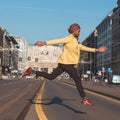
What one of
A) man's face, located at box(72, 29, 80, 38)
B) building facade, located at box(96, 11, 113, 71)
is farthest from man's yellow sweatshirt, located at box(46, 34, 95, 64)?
building facade, located at box(96, 11, 113, 71)

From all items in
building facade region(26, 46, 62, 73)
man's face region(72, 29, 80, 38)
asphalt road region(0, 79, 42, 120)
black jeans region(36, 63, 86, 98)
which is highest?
building facade region(26, 46, 62, 73)

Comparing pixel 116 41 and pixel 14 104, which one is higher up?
pixel 116 41

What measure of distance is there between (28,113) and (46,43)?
297 centimetres

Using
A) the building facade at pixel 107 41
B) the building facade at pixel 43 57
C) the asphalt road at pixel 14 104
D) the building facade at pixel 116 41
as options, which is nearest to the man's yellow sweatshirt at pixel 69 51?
the asphalt road at pixel 14 104

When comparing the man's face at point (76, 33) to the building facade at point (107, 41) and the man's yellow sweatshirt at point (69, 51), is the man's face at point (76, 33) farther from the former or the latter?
the building facade at point (107, 41)

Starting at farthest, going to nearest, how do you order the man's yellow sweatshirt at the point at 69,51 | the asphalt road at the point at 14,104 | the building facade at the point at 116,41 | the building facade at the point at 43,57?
the building facade at the point at 43,57
the building facade at the point at 116,41
the man's yellow sweatshirt at the point at 69,51
the asphalt road at the point at 14,104

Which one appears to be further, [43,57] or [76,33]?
[43,57]

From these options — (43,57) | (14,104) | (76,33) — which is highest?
(43,57)

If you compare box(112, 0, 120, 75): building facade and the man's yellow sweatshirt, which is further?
box(112, 0, 120, 75): building facade

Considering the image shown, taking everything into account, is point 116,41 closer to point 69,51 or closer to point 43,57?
point 43,57

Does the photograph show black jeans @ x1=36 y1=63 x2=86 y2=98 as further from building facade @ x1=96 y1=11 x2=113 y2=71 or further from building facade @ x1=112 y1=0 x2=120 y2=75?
building facade @ x1=96 y1=11 x2=113 y2=71

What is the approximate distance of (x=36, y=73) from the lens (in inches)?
631

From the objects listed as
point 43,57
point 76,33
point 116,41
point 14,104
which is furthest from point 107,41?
point 76,33

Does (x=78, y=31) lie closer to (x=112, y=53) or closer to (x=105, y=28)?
(x=112, y=53)
